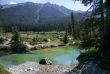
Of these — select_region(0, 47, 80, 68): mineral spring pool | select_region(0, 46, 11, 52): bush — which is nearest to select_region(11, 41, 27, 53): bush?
select_region(0, 46, 11, 52): bush

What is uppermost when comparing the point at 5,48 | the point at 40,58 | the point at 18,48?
the point at 18,48

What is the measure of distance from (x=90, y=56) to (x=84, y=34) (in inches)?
102

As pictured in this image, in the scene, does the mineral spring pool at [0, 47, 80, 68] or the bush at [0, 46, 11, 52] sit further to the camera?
the bush at [0, 46, 11, 52]

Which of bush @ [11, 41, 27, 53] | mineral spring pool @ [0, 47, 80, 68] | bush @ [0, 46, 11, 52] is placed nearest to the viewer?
mineral spring pool @ [0, 47, 80, 68]

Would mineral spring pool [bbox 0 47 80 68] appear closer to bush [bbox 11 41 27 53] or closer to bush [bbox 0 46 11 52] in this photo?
bush [bbox 11 41 27 53]

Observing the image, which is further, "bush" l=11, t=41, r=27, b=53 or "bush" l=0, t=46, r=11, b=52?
"bush" l=0, t=46, r=11, b=52

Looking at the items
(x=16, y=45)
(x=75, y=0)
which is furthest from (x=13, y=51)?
(x=75, y=0)

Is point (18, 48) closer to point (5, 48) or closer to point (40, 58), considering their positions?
point (5, 48)

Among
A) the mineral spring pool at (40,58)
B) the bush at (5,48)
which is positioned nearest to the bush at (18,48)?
the bush at (5,48)

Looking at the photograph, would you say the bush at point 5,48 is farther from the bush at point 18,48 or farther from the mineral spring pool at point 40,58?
the mineral spring pool at point 40,58

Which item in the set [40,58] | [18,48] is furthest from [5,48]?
[40,58]

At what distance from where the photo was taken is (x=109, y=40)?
2727cm

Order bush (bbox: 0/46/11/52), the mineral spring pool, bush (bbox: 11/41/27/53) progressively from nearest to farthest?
the mineral spring pool
bush (bbox: 11/41/27/53)
bush (bbox: 0/46/11/52)

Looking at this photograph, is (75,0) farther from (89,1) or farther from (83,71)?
(83,71)
